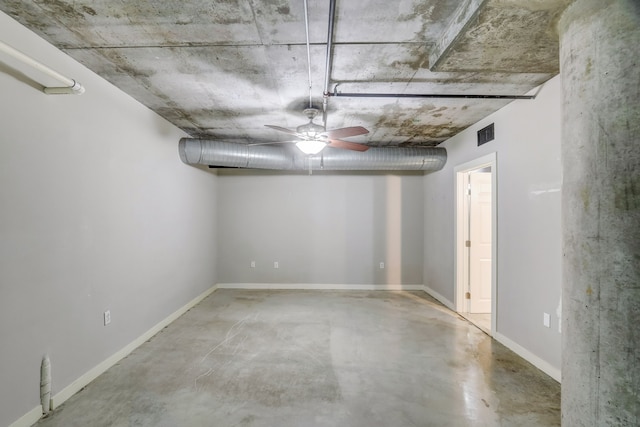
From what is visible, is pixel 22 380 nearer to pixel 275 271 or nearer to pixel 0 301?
pixel 0 301

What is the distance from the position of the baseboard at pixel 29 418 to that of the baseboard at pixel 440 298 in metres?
4.31

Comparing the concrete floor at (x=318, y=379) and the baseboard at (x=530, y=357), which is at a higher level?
the baseboard at (x=530, y=357)

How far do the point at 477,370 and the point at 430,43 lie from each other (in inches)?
105

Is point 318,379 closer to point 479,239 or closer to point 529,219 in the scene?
point 529,219

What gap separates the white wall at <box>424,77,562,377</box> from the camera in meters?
2.34

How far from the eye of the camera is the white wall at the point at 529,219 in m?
2.34

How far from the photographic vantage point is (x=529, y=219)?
261cm

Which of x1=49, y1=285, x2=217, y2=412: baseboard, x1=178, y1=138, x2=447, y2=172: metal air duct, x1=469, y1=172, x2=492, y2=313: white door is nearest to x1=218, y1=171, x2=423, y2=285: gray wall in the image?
x1=178, y1=138, x2=447, y2=172: metal air duct

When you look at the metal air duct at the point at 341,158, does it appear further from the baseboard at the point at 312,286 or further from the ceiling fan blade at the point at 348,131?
the baseboard at the point at 312,286

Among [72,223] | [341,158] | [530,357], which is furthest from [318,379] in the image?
[341,158]

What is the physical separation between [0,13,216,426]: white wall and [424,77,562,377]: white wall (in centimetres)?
381

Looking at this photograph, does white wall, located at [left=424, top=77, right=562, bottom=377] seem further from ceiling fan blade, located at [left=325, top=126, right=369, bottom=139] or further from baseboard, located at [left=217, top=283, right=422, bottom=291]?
baseboard, located at [left=217, top=283, right=422, bottom=291]

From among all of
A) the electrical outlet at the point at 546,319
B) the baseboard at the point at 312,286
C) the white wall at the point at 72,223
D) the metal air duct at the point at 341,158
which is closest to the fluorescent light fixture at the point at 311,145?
the metal air duct at the point at 341,158

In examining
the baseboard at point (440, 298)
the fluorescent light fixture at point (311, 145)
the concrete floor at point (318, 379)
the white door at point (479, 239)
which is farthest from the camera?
the baseboard at point (440, 298)
